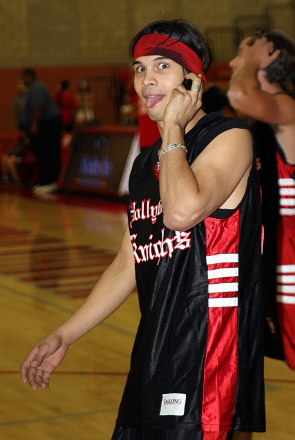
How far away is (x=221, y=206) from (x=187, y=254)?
15 cm

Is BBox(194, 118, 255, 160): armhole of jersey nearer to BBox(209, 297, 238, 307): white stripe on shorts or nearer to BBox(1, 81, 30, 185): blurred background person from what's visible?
BBox(209, 297, 238, 307): white stripe on shorts

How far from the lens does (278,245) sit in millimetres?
3090

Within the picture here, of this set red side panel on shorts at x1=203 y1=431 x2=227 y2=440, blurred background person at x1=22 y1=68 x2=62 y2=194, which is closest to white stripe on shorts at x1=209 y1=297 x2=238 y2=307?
red side panel on shorts at x1=203 y1=431 x2=227 y2=440

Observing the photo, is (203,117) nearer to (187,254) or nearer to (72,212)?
(187,254)

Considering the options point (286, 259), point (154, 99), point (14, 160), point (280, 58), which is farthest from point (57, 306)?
point (14, 160)

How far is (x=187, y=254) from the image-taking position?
1769 millimetres

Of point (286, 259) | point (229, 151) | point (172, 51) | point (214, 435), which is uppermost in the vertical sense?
point (172, 51)

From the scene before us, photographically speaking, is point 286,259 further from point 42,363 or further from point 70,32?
point 70,32

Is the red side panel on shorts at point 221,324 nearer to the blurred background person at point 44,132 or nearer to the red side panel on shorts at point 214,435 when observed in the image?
the red side panel on shorts at point 214,435

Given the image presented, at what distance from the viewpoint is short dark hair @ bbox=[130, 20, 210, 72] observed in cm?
191

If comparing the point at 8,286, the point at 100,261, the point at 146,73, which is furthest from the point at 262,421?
the point at 100,261

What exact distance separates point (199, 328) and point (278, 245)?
1.41m

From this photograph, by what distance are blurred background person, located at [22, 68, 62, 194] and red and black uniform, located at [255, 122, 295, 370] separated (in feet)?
31.2

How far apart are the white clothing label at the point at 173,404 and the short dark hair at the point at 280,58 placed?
194 centimetres
